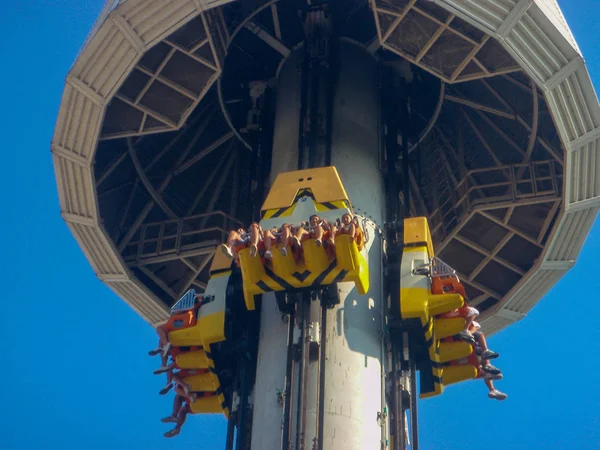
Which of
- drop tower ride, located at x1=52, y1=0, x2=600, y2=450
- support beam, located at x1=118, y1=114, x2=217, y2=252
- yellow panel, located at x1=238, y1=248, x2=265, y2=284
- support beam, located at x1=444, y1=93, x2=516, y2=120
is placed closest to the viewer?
yellow panel, located at x1=238, y1=248, x2=265, y2=284

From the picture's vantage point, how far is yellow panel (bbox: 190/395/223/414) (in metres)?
32.2

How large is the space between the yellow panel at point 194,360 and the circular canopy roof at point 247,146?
6361 mm

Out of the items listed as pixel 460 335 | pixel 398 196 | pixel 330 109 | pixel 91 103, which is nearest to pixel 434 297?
pixel 460 335

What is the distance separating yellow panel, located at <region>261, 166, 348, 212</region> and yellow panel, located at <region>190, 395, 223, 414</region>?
6002mm

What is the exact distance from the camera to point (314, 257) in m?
28.8

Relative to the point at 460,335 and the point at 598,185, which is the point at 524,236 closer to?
the point at 598,185

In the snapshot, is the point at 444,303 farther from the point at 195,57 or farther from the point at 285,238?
the point at 195,57

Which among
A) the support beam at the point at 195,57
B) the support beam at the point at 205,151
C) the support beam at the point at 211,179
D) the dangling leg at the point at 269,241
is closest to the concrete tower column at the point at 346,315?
the dangling leg at the point at 269,241

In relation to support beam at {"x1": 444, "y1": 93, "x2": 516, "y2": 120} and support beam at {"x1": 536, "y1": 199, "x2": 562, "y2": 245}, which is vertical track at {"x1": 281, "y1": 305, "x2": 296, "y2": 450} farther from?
support beam at {"x1": 444, "y1": 93, "x2": 516, "y2": 120}

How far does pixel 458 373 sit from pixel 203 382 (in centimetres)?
757

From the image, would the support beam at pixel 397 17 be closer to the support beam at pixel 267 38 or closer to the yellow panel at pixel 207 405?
the support beam at pixel 267 38

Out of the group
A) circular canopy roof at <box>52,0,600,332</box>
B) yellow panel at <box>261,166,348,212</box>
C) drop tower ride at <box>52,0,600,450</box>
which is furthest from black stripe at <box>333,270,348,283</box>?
circular canopy roof at <box>52,0,600,332</box>

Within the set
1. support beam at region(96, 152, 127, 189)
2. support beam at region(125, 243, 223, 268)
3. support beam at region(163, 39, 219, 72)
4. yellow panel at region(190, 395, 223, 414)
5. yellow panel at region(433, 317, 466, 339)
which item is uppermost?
support beam at region(163, 39, 219, 72)

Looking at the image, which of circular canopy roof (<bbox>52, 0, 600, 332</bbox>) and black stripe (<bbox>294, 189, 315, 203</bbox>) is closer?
black stripe (<bbox>294, 189, 315, 203</bbox>)
